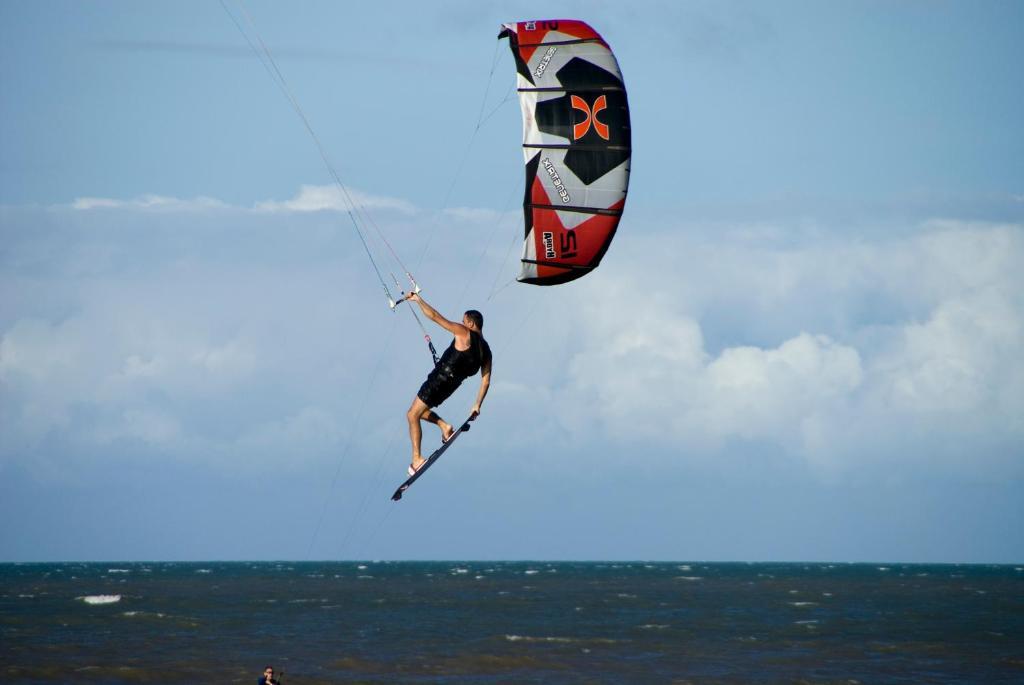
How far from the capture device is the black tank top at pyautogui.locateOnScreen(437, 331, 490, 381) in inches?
679

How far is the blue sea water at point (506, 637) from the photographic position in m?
33.2

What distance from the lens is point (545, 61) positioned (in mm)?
19344

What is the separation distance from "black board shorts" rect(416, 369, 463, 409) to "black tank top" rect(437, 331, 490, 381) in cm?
6

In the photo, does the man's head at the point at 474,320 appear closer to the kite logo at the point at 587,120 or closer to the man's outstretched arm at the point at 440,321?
the man's outstretched arm at the point at 440,321

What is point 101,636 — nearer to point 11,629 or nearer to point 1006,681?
point 11,629

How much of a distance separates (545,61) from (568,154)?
149cm

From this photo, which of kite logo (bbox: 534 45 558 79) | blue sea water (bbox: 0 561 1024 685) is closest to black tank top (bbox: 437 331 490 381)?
kite logo (bbox: 534 45 558 79)

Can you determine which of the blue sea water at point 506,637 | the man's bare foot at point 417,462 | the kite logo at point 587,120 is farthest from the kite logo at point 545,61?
the blue sea water at point 506,637

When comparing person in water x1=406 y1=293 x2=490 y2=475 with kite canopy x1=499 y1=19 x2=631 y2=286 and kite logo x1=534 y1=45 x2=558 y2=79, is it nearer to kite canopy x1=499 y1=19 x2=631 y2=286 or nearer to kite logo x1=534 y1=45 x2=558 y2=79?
kite canopy x1=499 y1=19 x2=631 y2=286

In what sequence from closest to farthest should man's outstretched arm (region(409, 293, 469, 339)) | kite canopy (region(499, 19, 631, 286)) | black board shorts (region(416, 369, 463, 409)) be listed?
1. man's outstretched arm (region(409, 293, 469, 339))
2. black board shorts (region(416, 369, 463, 409))
3. kite canopy (region(499, 19, 631, 286))

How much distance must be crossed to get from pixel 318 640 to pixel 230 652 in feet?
14.2

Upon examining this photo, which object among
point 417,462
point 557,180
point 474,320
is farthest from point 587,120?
point 417,462

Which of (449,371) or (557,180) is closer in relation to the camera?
(449,371)

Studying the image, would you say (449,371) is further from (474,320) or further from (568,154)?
(568,154)
